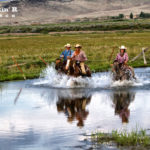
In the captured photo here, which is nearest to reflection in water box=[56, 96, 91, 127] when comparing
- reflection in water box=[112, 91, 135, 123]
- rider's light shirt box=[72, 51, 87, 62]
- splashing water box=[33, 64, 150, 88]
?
reflection in water box=[112, 91, 135, 123]

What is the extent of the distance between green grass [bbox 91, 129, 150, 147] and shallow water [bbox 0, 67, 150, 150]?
0.35 metres

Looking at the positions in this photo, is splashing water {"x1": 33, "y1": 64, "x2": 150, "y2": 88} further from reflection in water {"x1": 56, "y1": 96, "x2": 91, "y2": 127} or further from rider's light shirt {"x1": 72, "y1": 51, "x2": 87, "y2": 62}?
reflection in water {"x1": 56, "y1": 96, "x2": 91, "y2": 127}

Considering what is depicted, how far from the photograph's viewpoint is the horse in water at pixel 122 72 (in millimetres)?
20809

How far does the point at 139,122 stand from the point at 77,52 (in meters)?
9.59

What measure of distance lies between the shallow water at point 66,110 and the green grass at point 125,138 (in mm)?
346

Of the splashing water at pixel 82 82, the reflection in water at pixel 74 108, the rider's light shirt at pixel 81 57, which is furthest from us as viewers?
the rider's light shirt at pixel 81 57

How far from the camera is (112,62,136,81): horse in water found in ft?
68.3

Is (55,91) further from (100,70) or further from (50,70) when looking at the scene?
(100,70)

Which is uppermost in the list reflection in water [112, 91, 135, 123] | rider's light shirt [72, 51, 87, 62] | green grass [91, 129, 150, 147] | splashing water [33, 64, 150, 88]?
rider's light shirt [72, 51, 87, 62]

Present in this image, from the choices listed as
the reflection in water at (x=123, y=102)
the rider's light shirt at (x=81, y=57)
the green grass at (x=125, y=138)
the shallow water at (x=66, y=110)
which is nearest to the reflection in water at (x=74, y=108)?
the shallow water at (x=66, y=110)

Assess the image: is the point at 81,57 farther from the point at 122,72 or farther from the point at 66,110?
the point at 66,110

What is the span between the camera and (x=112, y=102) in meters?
16.0

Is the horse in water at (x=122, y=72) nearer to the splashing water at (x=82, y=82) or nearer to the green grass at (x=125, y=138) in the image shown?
the splashing water at (x=82, y=82)

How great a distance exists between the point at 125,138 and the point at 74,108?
4.99 meters
